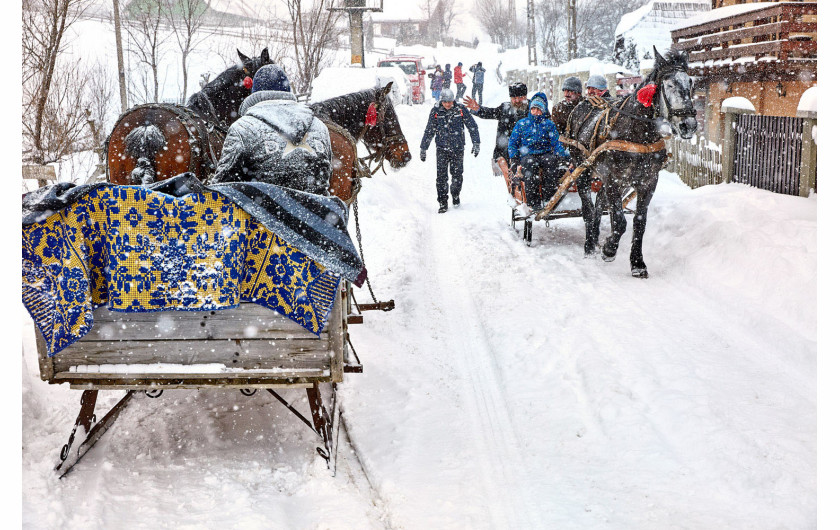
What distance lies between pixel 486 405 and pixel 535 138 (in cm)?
562

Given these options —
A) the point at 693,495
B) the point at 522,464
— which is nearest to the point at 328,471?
the point at 522,464

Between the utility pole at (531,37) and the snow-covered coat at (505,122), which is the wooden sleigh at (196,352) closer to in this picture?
the snow-covered coat at (505,122)

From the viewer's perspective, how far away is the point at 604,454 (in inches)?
Result: 165

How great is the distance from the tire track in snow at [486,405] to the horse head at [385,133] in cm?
153

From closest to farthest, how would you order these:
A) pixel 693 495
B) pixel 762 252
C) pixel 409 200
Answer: pixel 693 495 → pixel 762 252 → pixel 409 200

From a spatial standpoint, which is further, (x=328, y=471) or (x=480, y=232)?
(x=480, y=232)

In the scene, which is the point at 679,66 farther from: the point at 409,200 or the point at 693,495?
the point at 409,200

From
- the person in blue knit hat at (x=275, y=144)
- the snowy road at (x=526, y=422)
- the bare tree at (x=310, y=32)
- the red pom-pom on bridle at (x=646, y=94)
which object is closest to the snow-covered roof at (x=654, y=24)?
the bare tree at (x=310, y=32)

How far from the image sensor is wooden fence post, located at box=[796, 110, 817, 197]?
9188 mm

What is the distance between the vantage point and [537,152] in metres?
9.69

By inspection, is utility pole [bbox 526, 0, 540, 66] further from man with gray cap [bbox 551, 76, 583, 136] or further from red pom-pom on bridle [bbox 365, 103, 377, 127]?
red pom-pom on bridle [bbox 365, 103, 377, 127]

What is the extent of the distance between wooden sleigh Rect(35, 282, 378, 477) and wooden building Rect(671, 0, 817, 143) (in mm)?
11142

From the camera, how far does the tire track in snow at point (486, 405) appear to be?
372 centimetres

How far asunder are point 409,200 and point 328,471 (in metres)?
10.1
